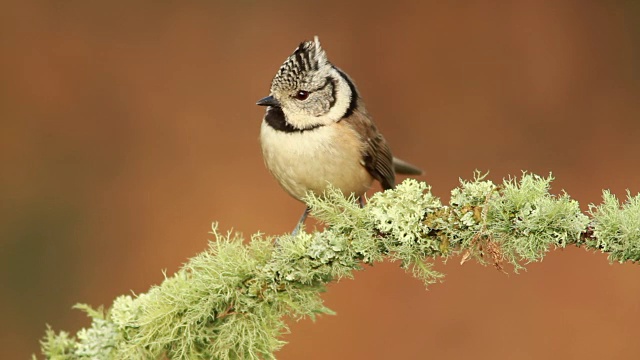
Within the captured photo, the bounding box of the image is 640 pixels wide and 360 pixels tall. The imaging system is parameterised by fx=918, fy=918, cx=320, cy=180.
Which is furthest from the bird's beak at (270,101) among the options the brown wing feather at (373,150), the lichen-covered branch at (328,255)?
the lichen-covered branch at (328,255)

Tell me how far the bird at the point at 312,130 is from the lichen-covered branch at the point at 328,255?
2.57 feet

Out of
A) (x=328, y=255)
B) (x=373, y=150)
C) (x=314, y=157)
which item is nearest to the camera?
(x=328, y=255)

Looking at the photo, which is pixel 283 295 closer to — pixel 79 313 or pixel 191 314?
pixel 191 314

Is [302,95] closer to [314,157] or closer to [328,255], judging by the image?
[314,157]

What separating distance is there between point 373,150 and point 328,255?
3.82 ft

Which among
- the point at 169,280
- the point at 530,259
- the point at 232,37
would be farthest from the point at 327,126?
the point at 232,37

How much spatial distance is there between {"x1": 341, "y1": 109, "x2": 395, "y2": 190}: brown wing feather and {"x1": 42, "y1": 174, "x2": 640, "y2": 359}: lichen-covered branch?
3.07 ft

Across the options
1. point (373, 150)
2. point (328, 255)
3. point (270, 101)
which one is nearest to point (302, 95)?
point (270, 101)

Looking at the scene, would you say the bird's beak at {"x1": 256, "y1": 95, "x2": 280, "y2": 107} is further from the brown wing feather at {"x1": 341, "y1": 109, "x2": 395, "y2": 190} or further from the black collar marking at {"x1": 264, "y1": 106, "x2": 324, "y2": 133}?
the brown wing feather at {"x1": 341, "y1": 109, "x2": 395, "y2": 190}

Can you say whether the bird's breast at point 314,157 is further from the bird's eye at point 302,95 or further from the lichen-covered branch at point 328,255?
the lichen-covered branch at point 328,255

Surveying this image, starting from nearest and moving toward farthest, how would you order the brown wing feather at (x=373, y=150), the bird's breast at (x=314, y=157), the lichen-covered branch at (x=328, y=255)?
the lichen-covered branch at (x=328, y=255) < the bird's breast at (x=314, y=157) < the brown wing feather at (x=373, y=150)

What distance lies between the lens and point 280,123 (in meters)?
2.62

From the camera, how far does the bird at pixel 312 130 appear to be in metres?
2.55

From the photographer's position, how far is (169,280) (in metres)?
1.71
